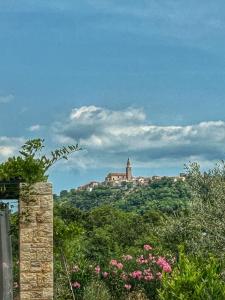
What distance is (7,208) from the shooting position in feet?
32.8

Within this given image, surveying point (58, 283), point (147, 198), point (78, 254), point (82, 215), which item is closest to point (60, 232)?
point (58, 283)

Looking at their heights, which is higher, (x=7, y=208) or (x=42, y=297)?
(x=7, y=208)

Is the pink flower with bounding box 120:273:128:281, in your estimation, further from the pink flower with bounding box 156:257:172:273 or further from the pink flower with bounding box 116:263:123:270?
the pink flower with bounding box 156:257:172:273

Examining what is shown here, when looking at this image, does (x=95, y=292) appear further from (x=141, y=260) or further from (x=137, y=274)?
(x=141, y=260)

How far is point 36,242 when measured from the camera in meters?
9.91

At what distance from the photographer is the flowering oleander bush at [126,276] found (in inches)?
701

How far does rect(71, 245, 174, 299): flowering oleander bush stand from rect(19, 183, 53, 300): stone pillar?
757cm

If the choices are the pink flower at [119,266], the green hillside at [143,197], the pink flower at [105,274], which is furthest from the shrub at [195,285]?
the green hillside at [143,197]

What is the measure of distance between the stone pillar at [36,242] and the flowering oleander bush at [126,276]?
24.8 ft

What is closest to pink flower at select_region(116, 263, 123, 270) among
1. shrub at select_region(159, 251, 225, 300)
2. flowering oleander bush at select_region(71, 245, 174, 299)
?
flowering oleander bush at select_region(71, 245, 174, 299)

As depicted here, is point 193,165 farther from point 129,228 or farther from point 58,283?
point 129,228

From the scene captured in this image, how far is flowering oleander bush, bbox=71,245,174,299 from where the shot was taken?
58.4 feet

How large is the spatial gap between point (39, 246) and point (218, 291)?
2.49 m

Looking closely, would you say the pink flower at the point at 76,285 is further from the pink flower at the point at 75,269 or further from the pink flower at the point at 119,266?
the pink flower at the point at 119,266
